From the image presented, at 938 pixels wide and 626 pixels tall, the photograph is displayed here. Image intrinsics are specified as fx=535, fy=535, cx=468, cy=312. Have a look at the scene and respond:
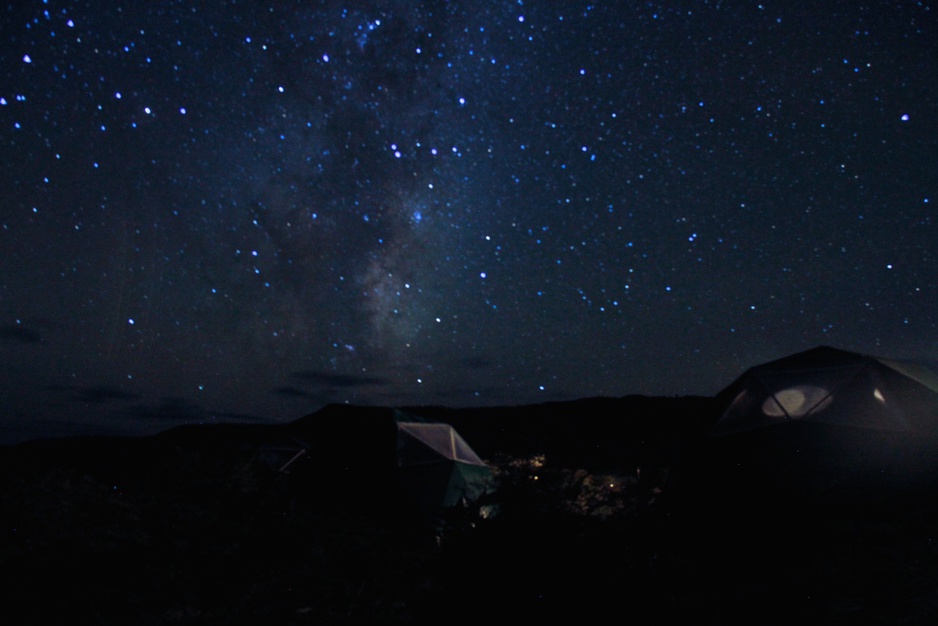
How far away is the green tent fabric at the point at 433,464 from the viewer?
1266 centimetres

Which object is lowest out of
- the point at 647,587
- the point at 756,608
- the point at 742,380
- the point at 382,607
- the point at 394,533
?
the point at 394,533

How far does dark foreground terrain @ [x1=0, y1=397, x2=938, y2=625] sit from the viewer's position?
9.75 ft

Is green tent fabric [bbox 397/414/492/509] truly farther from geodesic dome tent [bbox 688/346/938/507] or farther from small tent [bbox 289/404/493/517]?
geodesic dome tent [bbox 688/346/938/507]

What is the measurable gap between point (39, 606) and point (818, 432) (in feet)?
35.0

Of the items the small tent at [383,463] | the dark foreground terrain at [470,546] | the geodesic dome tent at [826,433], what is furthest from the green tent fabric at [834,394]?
the small tent at [383,463]

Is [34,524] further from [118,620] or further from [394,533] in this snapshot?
[394,533]

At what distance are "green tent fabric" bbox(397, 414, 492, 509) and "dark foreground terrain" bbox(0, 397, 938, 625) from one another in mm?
394

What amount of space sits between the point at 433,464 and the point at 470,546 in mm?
10438

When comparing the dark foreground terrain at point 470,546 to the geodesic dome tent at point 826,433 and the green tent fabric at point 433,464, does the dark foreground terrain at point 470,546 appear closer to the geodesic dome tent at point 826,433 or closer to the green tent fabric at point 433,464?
the geodesic dome tent at point 826,433

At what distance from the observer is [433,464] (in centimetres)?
1317

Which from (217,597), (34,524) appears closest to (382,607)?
(217,597)

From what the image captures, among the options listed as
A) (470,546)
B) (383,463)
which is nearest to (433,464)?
(383,463)

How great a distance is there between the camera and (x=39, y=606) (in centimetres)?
577

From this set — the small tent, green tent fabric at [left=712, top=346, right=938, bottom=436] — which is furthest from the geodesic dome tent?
the small tent
